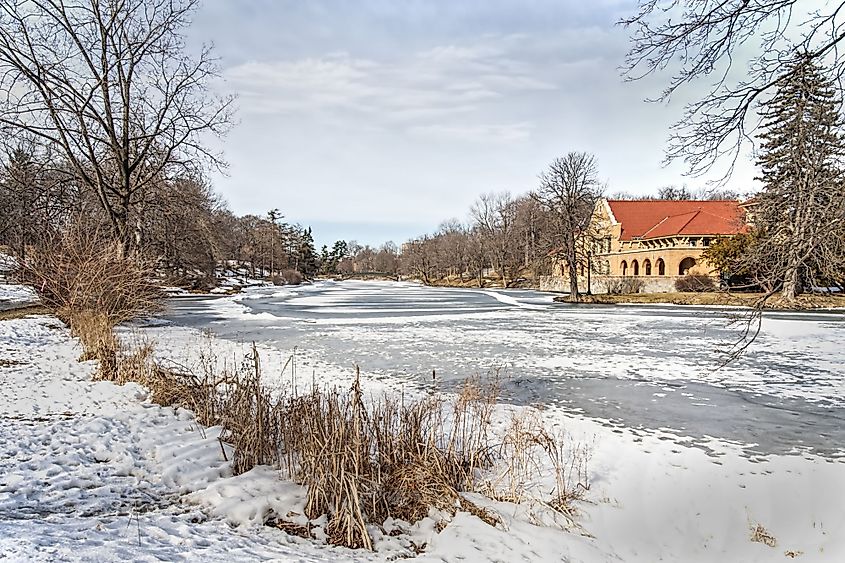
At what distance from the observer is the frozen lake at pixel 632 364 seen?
6.89 metres

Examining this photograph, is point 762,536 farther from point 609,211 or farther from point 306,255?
point 306,255

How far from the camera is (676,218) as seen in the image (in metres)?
45.0

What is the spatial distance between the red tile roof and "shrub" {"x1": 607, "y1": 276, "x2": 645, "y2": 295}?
566cm

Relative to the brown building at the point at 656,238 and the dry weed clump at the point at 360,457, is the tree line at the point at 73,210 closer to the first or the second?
the dry weed clump at the point at 360,457

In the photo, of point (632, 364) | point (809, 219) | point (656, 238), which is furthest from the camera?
point (656, 238)

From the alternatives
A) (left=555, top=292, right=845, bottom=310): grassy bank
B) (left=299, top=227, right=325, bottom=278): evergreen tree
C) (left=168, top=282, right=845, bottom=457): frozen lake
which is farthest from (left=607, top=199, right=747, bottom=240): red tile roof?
(left=299, top=227, right=325, bottom=278): evergreen tree

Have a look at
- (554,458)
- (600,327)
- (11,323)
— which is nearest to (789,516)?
(554,458)

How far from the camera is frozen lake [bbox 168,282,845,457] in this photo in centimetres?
689

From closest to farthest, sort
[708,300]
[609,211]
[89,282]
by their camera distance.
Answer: [89,282], [708,300], [609,211]

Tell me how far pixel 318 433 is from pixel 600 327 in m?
15.7

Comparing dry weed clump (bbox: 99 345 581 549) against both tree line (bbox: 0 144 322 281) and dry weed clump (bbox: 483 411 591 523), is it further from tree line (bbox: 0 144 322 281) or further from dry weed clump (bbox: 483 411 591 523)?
tree line (bbox: 0 144 322 281)

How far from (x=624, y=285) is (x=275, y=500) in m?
41.2

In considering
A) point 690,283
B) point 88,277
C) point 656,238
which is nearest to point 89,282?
point 88,277

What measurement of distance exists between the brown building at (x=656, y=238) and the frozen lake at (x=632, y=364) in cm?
2035
